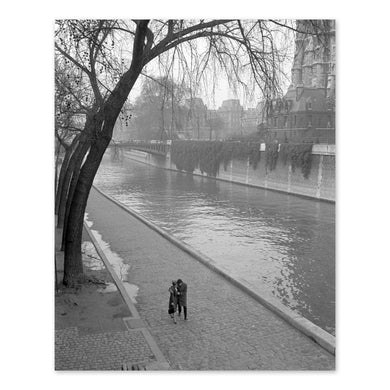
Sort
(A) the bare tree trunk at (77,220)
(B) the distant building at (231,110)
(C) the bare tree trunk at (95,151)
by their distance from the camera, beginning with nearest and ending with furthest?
(C) the bare tree trunk at (95,151)
(A) the bare tree trunk at (77,220)
(B) the distant building at (231,110)

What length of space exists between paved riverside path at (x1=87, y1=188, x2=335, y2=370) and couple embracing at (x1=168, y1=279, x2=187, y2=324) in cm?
14

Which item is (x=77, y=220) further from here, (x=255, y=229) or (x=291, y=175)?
(x=291, y=175)

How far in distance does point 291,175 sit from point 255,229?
9.76m

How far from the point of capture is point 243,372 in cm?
439

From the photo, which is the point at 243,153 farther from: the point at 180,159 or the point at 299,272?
the point at 299,272

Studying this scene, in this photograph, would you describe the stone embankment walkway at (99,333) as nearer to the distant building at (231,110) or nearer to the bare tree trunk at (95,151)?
the bare tree trunk at (95,151)

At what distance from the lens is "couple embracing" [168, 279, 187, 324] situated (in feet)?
18.1

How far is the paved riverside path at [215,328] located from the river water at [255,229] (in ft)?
2.41

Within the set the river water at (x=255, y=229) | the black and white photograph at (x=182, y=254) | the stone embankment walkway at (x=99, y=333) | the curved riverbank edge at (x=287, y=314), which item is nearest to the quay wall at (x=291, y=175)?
the river water at (x=255, y=229)

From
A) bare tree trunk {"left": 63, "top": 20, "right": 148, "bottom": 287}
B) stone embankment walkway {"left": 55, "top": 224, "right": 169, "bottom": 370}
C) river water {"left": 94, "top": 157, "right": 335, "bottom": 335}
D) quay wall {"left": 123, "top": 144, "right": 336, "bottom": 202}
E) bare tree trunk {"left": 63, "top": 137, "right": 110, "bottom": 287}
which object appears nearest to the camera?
stone embankment walkway {"left": 55, "top": 224, "right": 169, "bottom": 370}

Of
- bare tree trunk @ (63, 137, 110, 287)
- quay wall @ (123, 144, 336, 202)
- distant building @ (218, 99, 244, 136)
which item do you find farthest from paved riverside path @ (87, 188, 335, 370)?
quay wall @ (123, 144, 336, 202)

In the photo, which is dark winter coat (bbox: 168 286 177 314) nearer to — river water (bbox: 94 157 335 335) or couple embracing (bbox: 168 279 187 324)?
couple embracing (bbox: 168 279 187 324)

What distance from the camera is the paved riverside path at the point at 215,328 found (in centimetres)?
459

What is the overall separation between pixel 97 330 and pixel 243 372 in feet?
5.78
